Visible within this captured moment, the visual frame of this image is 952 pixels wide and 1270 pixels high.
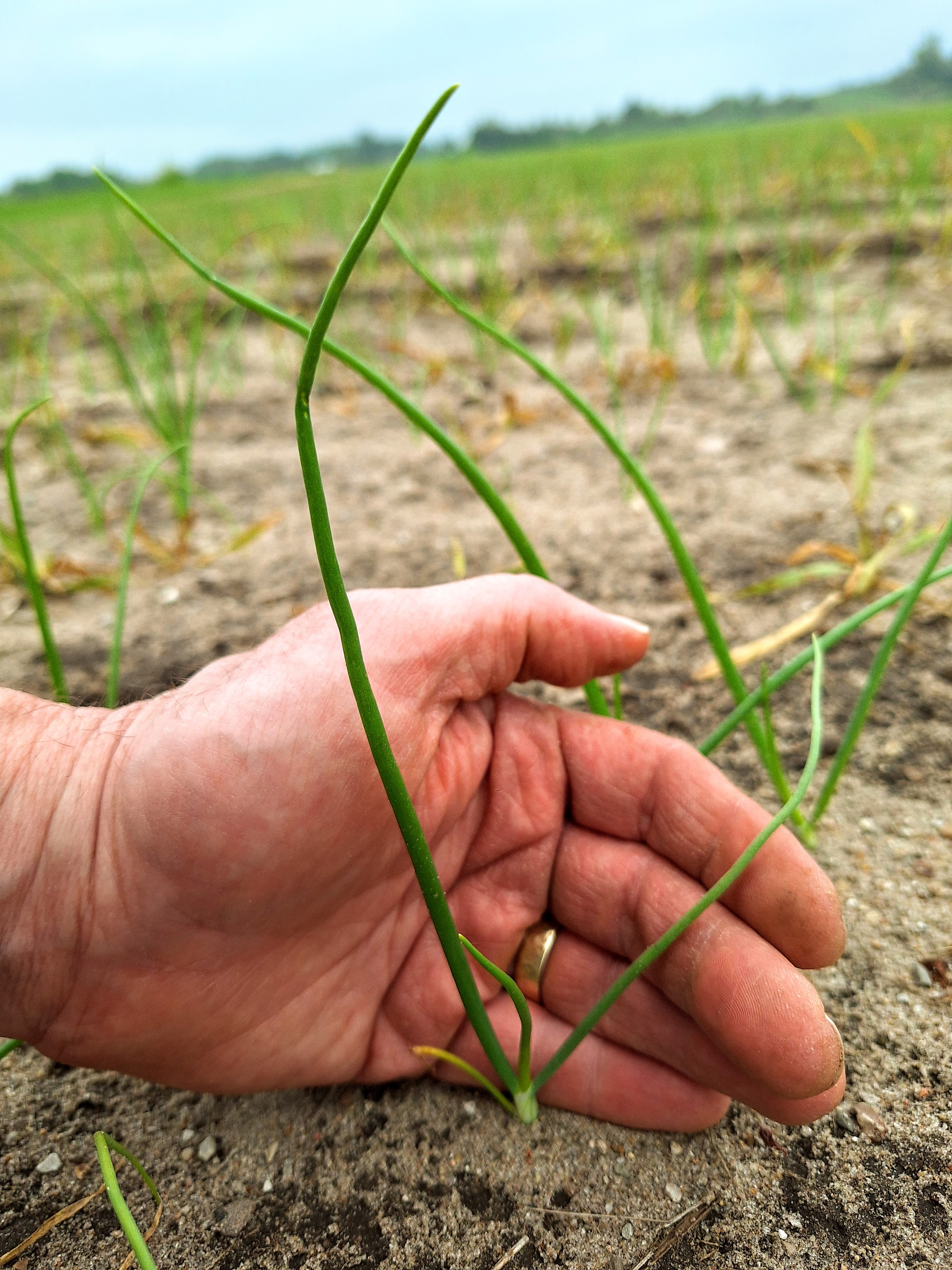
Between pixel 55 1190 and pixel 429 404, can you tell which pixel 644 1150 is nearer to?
pixel 55 1190

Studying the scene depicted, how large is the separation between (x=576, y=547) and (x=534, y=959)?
0.81 metres

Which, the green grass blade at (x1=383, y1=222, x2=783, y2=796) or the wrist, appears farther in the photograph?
the green grass blade at (x1=383, y1=222, x2=783, y2=796)

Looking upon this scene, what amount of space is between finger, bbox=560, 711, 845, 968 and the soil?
154 mm

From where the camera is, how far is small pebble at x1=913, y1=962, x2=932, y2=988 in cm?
74

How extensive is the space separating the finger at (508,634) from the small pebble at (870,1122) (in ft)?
1.30

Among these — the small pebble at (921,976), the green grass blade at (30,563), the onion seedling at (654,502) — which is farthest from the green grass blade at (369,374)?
the small pebble at (921,976)

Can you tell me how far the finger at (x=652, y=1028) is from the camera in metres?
0.61

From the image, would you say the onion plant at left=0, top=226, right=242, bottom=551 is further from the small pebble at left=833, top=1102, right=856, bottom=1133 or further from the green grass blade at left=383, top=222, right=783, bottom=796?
the small pebble at left=833, top=1102, right=856, bottom=1133

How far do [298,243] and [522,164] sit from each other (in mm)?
3581

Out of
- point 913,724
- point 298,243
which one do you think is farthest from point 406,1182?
point 298,243

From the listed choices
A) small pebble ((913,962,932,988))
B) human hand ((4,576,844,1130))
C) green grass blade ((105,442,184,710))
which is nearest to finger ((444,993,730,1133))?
human hand ((4,576,844,1130))

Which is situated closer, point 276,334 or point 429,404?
point 429,404

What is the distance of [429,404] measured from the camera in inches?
84.4

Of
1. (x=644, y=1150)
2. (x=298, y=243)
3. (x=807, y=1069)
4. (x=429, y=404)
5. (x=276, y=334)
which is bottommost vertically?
(x=644, y=1150)
